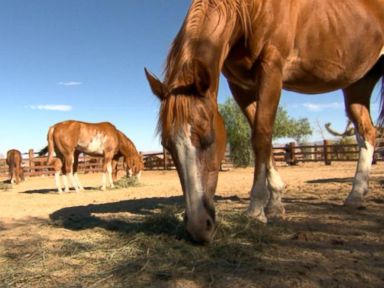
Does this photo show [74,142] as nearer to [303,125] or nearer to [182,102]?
[182,102]

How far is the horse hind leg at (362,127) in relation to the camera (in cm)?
489

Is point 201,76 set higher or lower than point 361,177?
higher

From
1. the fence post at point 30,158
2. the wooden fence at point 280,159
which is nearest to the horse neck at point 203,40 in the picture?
the wooden fence at point 280,159

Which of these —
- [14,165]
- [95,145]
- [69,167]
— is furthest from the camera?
[14,165]

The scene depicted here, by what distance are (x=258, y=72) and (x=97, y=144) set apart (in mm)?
10387

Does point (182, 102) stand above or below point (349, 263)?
above

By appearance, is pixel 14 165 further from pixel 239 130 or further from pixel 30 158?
pixel 239 130

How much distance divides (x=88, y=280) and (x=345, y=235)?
2.20m

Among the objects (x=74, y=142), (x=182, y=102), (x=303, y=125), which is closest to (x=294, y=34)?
(x=182, y=102)

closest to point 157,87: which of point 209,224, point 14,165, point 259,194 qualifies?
point 209,224

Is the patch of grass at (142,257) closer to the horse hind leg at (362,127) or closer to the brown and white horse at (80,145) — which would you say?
the horse hind leg at (362,127)

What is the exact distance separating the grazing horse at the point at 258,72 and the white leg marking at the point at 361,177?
0.04 ft

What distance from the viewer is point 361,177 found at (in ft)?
16.4

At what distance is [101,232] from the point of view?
12.7 feet
